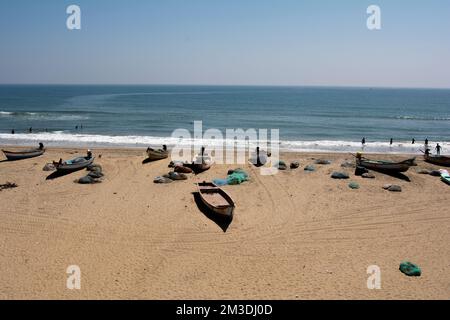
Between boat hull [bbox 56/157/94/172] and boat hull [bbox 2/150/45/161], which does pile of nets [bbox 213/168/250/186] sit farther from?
boat hull [bbox 2/150/45/161]

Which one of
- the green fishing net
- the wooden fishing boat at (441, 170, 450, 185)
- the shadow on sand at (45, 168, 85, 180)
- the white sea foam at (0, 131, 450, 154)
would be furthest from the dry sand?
the white sea foam at (0, 131, 450, 154)

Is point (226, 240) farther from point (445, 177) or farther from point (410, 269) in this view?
point (445, 177)

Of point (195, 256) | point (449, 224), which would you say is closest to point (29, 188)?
point (195, 256)

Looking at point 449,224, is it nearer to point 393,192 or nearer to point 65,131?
point 393,192
